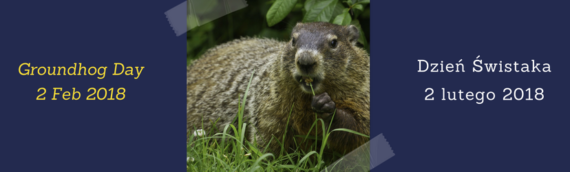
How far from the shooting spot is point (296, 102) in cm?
353

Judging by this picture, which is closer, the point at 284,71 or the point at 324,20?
the point at 284,71

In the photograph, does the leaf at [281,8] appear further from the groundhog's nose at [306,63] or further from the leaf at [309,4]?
the groundhog's nose at [306,63]

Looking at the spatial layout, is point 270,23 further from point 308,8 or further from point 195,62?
point 195,62

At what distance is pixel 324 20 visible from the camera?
381cm

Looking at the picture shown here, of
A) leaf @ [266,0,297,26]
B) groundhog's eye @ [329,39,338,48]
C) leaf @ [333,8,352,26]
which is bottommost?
groundhog's eye @ [329,39,338,48]

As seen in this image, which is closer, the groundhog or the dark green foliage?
the groundhog

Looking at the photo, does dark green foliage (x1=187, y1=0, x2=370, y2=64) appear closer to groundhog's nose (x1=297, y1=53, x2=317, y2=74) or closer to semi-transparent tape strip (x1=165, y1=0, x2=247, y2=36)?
semi-transparent tape strip (x1=165, y1=0, x2=247, y2=36)

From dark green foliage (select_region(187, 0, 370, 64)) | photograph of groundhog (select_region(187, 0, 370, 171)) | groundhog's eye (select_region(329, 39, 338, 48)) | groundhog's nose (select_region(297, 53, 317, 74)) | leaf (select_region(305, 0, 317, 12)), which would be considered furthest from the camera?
dark green foliage (select_region(187, 0, 370, 64))

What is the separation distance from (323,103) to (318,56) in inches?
11.2

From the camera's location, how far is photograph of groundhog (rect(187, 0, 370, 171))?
3.20 m

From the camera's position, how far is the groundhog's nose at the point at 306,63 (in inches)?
121

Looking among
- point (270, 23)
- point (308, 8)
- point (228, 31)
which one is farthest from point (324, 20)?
point (228, 31)

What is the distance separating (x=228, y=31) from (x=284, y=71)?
8.98 feet

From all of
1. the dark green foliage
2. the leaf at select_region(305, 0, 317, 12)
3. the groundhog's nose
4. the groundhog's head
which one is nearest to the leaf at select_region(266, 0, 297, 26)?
the leaf at select_region(305, 0, 317, 12)
